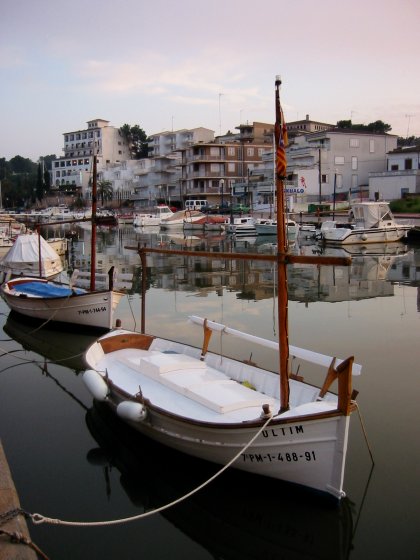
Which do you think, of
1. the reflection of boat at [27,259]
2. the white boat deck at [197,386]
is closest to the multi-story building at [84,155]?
the reflection of boat at [27,259]

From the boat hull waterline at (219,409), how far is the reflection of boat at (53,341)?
336cm

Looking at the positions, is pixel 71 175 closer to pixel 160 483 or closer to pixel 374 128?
pixel 374 128

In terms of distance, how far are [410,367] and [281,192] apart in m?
Result: 8.12

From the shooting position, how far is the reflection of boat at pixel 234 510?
734cm

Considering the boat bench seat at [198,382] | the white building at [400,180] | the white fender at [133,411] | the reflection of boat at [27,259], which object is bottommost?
the white fender at [133,411]

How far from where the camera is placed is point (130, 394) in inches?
→ 392

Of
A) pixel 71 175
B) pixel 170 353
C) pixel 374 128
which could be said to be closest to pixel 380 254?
pixel 170 353

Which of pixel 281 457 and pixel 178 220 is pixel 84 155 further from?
pixel 281 457

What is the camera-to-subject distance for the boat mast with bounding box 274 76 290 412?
7.98 meters

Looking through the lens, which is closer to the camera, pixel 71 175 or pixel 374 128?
pixel 374 128

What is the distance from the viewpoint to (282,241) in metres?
8.20

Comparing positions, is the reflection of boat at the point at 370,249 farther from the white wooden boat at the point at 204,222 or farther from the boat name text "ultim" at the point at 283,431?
the boat name text "ultim" at the point at 283,431

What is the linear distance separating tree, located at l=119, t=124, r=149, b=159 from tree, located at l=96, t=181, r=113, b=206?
1970 cm

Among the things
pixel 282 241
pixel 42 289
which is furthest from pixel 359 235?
pixel 282 241
